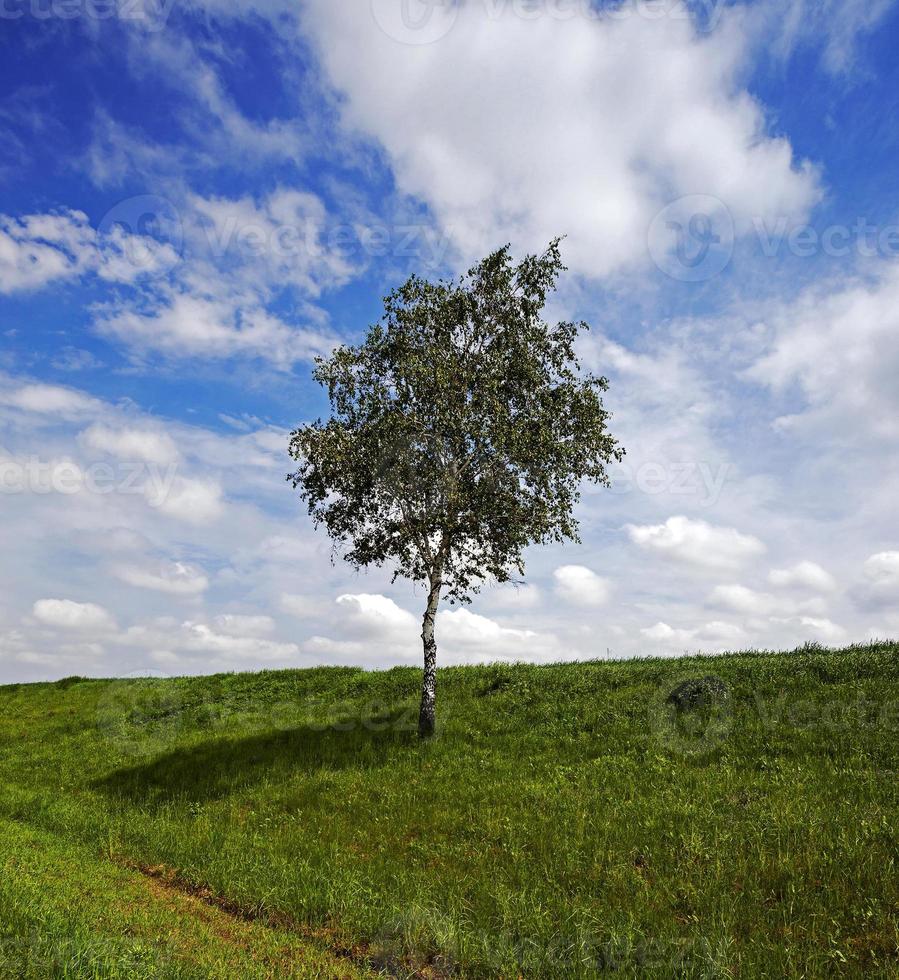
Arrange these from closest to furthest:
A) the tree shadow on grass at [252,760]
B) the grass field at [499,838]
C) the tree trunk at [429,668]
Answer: the grass field at [499,838], the tree shadow on grass at [252,760], the tree trunk at [429,668]

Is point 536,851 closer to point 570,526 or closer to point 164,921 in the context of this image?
point 164,921

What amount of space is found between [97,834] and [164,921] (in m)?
8.93

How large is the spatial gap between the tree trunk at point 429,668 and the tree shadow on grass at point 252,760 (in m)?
0.63

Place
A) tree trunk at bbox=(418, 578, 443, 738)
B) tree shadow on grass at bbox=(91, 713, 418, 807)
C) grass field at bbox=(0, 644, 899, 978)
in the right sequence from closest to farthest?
grass field at bbox=(0, 644, 899, 978), tree shadow on grass at bbox=(91, 713, 418, 807), tree trunk at bbox=(418, 578, 443, 738)

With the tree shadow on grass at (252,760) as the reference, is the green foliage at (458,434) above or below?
above

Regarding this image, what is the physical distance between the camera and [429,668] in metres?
24.7

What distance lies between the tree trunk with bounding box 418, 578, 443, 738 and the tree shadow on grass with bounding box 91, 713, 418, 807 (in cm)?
63

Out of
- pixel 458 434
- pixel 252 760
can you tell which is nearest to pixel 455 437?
pixel 458 434

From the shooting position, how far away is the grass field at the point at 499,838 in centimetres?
1019

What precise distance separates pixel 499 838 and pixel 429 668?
32.7ft

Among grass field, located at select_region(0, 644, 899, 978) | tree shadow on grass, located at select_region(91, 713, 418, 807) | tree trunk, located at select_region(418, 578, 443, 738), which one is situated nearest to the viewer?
grass field, located at select_region(0, 644, 899, 978)

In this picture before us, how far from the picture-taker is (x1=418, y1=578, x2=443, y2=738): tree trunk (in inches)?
959

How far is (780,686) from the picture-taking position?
22984 mm

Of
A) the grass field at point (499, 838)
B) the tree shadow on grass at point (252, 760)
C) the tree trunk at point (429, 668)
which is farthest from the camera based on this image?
the tree trunk at point (429, 668)
